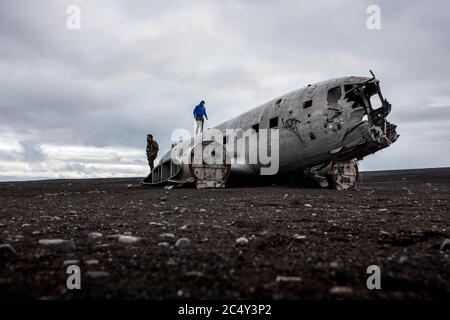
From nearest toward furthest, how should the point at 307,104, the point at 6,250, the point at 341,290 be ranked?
the point at 341,290
the point at 6,250
the point at 307,104

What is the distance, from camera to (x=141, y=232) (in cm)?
511

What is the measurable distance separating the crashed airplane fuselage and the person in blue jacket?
12.3 ft

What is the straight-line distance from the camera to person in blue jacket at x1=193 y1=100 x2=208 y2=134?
23203mm

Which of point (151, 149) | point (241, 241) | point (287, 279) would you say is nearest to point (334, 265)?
point (287, 279)

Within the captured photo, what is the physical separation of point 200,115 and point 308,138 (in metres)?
9.48

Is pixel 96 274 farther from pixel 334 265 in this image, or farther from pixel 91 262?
pixel 334 265

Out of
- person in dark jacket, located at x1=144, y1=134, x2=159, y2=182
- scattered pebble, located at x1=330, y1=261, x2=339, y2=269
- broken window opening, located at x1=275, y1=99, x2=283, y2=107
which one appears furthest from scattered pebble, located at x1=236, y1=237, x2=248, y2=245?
person in dark jacket, located at x1=144, y1=134, x2=159, y2=182

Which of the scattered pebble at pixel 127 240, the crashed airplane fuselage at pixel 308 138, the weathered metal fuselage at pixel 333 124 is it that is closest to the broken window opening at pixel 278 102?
the crashed airplane fuselage at pixel 308 138

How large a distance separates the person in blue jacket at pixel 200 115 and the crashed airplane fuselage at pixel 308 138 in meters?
3.75

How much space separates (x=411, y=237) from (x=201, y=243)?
2774 millimetres

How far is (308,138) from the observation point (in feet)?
51.5
